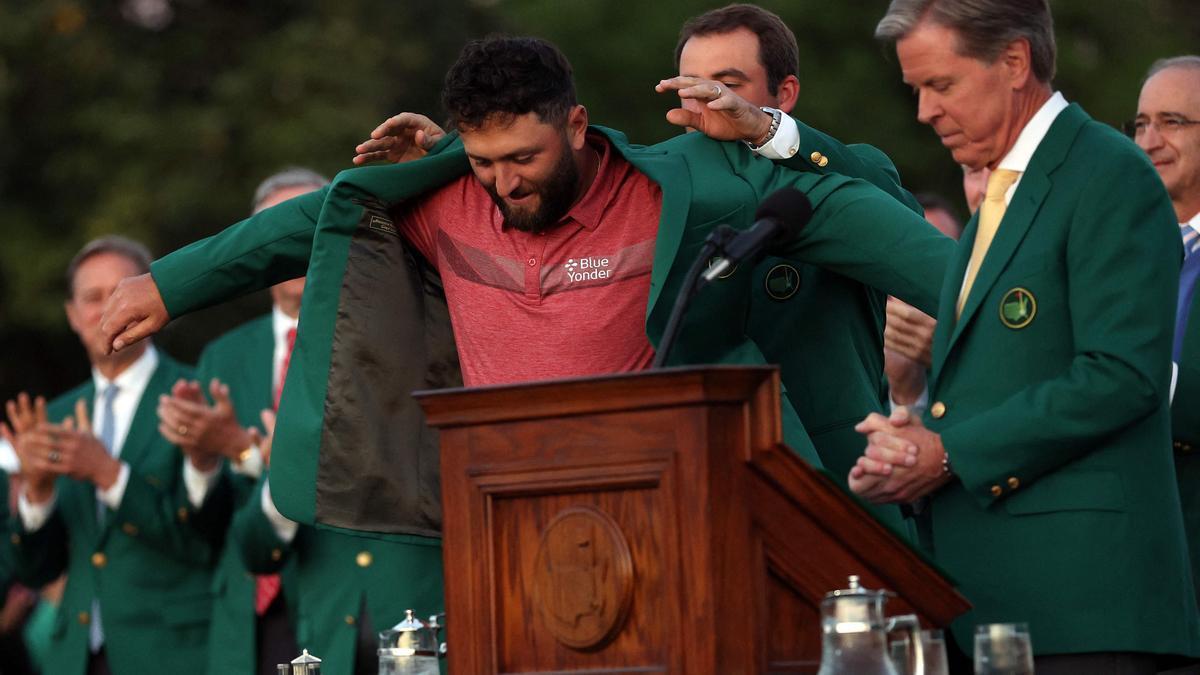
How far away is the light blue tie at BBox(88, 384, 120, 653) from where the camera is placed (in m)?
7.80

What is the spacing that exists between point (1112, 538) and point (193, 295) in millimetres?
2329

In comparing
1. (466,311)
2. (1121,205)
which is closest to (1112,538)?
(1121,205)

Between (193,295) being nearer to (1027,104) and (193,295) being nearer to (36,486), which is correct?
(1027,104)

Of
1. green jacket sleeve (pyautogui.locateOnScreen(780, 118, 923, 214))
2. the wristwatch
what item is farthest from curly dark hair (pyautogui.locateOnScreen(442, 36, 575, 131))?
green jacket sleeve (pyautogui.locateOnScreen(780, 118, 923, 214))

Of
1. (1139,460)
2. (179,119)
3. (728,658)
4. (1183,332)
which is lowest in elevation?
(728,658)

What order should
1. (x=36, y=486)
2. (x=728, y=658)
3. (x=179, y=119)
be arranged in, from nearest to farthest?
(x=728, y=658)
(x=36, y=486)
(x=179, y=119)

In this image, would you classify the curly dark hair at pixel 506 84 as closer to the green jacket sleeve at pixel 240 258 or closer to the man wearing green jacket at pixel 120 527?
the green jacket sleeve at pixel 240 258

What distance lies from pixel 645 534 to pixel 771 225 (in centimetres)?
77

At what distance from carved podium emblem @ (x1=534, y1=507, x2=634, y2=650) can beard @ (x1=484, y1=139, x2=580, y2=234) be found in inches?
52.9

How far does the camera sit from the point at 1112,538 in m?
3.89

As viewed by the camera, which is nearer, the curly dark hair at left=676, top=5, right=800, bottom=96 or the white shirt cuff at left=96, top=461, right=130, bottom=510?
the curly dark hair at left=676, top=5, right=800, bottom=96

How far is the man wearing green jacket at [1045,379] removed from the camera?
3869mm

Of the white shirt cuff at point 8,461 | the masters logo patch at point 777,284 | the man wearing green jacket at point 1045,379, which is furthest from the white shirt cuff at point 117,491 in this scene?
the man wearing green jacket at point 1045,379

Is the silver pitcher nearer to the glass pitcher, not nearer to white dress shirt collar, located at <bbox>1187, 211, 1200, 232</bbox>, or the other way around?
the glass pitcher
